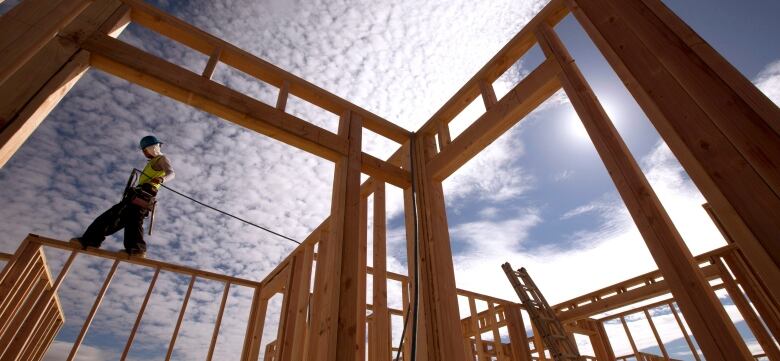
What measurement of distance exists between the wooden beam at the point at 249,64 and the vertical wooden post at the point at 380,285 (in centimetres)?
78

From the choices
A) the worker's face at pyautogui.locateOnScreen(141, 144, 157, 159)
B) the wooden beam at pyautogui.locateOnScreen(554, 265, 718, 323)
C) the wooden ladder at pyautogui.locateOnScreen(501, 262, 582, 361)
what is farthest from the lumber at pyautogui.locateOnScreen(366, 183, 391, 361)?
the wooden beam at pyautogui.locateOnScreen(554, 265, 718, 323)

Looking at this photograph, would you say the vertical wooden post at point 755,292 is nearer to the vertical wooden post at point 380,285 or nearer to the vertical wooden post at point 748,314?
the vertical wooden post at point 748,314

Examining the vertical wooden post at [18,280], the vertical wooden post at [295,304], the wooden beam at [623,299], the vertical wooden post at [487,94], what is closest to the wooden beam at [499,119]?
Answer: the vertical wooden post at [487,94]

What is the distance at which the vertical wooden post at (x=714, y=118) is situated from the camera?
1023 mm

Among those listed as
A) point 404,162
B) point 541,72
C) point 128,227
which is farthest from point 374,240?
point 128,227

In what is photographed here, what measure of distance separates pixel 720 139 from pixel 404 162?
281 cm

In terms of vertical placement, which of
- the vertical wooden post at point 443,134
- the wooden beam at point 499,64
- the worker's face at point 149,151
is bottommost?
the vertical wooden post at point 443,134

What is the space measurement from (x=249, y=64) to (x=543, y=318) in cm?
691

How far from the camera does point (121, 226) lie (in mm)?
4375

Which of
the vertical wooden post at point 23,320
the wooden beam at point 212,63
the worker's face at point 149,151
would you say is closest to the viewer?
the wooden beam at point 212,63

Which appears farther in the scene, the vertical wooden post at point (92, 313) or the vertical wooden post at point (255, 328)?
the vertical wooden post at point (255, 328)

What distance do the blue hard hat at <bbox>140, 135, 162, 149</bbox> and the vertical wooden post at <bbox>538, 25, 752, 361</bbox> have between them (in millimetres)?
5087

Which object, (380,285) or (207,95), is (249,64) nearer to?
(207,95)

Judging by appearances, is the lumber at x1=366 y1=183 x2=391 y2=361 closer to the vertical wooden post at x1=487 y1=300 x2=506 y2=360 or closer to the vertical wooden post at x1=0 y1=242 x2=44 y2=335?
the vertical wooden post at x1=487 y1=300 x2=506 y2=360
